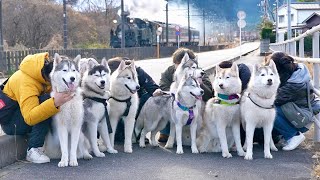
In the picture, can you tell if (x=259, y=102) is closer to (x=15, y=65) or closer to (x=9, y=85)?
(x=9, y=85)

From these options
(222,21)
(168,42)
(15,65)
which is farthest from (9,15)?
(222,21)

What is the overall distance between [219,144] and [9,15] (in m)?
39.7

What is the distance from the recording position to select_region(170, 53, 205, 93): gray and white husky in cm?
714

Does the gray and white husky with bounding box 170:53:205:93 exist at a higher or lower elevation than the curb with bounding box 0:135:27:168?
higher

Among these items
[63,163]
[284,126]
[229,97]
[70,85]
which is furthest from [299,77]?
[63,163]

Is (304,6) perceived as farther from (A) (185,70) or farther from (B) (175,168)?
(B) (175,168)

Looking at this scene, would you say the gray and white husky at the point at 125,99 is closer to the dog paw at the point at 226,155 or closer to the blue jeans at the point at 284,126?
the dog paw at the point at 226,155

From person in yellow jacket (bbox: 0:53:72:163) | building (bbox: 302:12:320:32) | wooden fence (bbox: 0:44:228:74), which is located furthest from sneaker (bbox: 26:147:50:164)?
building (bbox: 302:12:320:32)

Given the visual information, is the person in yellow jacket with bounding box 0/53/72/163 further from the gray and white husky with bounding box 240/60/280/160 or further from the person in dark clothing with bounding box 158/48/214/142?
the gray and white husky with bounding box 240/60/280/160

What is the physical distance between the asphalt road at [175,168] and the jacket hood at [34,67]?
111cm

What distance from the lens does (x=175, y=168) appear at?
223 inches

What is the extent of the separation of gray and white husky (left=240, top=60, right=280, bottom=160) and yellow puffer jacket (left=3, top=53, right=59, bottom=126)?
8.27 ft

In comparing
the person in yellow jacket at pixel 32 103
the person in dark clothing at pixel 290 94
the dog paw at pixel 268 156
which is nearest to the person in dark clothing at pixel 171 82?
the person in dark clothing at pixel 290 94

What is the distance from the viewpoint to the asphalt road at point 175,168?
5.29 m
